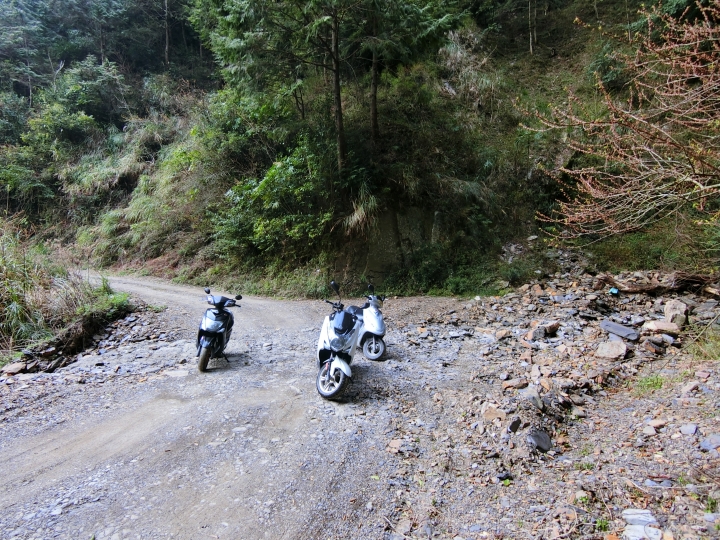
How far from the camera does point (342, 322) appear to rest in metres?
4.71

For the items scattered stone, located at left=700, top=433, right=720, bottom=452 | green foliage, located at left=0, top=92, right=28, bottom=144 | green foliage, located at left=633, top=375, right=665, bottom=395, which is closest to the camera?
scattered stone, located at left=700, top=433, right=720, bottom=452

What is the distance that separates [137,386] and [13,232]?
6748 mm

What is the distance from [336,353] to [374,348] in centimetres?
156

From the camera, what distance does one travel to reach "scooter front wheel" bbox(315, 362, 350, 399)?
443 centimetres

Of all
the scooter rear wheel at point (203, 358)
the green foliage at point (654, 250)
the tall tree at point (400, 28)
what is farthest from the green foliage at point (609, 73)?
the scooter rear wheel at point (203, 358)

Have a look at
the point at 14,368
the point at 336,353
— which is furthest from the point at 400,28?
the point at 14,368

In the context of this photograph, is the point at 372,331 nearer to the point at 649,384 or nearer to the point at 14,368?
the point at 649,384

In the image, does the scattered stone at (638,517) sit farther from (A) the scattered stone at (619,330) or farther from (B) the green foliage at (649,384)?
(A) the scattered stone at (619,330)

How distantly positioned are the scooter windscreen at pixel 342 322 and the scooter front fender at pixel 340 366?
34cm

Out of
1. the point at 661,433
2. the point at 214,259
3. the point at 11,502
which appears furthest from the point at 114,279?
the point at 661,433

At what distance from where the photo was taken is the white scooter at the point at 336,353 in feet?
14.6

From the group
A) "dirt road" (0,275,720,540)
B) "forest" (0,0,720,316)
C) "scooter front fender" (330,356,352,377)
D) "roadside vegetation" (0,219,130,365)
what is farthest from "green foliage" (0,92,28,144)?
"scooter front fender" (330,356,352,377)

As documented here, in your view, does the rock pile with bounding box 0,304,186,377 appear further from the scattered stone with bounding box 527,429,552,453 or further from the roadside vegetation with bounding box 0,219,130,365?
the scattered stone with bounding box 527,429,552,453

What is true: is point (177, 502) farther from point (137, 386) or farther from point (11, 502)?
point (137, 386)
